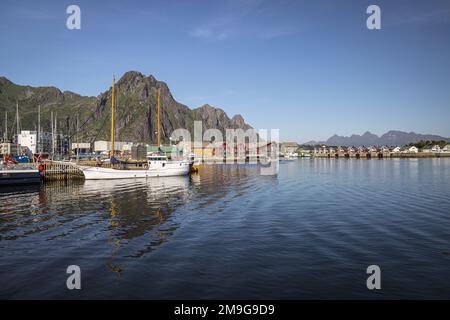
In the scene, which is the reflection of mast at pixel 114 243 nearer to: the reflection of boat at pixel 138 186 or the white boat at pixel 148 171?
the reflection of boat at pixel 138 186

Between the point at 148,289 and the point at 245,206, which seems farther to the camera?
the point at 245,206

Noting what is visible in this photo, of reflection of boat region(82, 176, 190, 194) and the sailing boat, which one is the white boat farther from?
reflection of boat region(82, 176, 190, 194)

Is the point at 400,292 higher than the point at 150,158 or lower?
lower

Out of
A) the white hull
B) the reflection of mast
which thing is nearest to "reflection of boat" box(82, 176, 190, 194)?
the white hull

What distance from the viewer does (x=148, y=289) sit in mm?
12719

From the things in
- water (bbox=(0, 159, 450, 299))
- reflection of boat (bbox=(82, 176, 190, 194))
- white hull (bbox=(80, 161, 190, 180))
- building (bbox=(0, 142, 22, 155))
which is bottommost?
water (bbox=(0, 159, 450, 299))

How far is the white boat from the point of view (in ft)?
211

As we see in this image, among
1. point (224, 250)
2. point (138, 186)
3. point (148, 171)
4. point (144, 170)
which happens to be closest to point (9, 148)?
point (144, 170)

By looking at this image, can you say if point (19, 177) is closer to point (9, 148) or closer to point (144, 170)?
point (144, 170)

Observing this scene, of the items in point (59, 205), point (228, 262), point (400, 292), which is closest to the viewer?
point (400, 292)

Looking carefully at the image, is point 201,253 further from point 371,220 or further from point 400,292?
point 371,220
